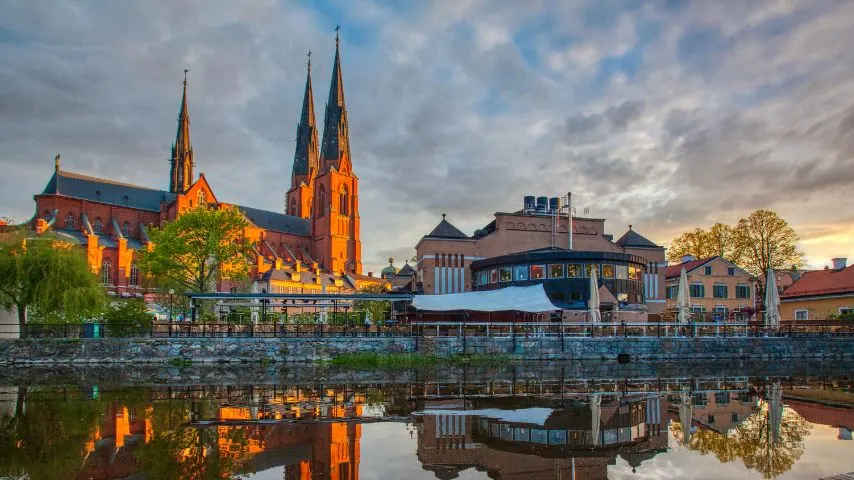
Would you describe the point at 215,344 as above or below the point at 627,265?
below

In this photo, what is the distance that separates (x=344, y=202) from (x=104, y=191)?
139 ft

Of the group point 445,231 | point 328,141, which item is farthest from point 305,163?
point 445,231

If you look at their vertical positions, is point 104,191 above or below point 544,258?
above

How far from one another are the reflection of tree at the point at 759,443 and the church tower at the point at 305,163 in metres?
127

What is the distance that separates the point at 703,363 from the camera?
37719 millimetres

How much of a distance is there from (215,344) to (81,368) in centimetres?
652

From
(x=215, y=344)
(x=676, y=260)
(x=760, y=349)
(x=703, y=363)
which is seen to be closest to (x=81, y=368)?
(x=215, y=344)

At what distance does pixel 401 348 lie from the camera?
124 feet

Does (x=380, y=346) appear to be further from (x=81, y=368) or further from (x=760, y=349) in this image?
(x=760, y=349)

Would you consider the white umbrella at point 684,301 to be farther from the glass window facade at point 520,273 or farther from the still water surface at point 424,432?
the still water surface at point 424,432

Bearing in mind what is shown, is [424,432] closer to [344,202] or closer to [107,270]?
[107,270]

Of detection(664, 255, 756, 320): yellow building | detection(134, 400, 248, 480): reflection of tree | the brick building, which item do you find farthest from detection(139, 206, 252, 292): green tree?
detection(664, 255, 756, 320): yellow building

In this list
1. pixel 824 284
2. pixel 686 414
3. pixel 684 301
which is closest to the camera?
pixel 686 414

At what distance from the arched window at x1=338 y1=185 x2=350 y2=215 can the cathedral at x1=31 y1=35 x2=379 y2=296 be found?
17 cm
